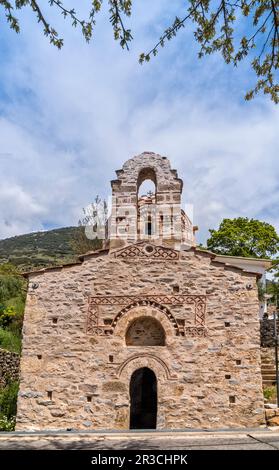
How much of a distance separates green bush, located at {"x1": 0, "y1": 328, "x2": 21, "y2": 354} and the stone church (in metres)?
7.51

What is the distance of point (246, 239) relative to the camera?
24.0m

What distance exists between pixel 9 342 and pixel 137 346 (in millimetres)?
9268

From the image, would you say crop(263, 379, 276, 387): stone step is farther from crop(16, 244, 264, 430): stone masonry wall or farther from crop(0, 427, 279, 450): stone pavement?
crop(0, 427, 279, 450): stone pavement

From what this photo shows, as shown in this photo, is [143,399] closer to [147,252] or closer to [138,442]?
[147,252]

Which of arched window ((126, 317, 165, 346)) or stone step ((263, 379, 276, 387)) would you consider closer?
arched window ((126, 317, 165, 346))

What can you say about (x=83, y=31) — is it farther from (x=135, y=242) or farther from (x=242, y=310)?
(x=242, y=310)

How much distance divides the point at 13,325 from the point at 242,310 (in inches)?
491

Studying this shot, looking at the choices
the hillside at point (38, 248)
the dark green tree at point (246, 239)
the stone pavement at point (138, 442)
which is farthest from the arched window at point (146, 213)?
the hillside at point (38, 248)

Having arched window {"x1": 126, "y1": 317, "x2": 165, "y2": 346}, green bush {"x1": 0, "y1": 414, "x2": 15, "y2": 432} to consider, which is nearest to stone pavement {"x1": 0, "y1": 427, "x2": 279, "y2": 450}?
arched window {"x1": 126, "y1": 317, "x2": 165, "y2": 346}

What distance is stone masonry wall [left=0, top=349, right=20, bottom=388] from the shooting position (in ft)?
45.8

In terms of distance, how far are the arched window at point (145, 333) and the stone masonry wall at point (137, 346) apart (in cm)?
31

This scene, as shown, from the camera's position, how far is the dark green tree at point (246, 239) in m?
23.8
